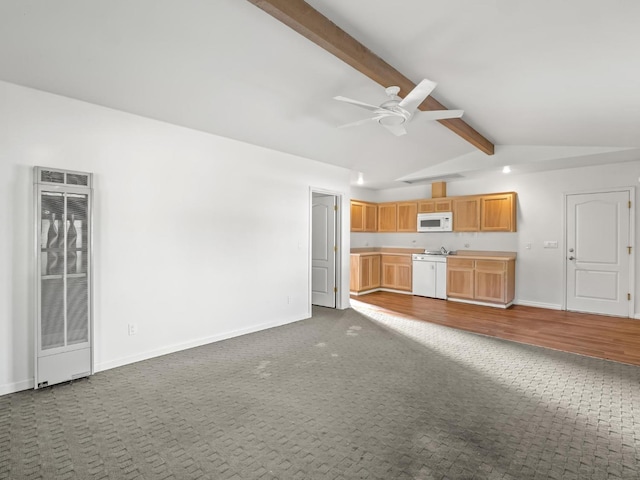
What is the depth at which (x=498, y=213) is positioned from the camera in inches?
263

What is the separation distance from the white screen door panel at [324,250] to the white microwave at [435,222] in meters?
2.52

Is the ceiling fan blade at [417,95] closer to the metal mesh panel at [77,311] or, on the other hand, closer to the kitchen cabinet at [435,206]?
the metal mesh panel at [77,311]

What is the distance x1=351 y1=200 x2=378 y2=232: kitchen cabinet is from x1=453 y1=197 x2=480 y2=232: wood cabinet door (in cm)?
199

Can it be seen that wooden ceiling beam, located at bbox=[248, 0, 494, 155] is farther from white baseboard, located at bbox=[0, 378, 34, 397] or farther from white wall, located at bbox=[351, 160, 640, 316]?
white wall, located at bbox=[351, 160, 640, 316]

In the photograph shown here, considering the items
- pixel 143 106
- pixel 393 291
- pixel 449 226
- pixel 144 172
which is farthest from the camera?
pixel 393 291

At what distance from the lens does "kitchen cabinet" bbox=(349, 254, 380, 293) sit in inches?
299

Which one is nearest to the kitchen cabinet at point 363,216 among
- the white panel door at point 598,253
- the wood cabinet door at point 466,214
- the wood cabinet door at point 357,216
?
the wood cabinet door at point 357,216

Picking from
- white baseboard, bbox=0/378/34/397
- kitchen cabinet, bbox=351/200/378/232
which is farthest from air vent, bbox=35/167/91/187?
kitchen cabinet, bbox=351/200/378/232

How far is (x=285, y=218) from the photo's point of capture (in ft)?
17.2

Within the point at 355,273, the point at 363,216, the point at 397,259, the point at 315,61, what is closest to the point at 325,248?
the point at 355,273

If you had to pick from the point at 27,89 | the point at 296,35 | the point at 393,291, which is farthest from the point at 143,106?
the point at 393,291

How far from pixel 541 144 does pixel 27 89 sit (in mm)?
6656

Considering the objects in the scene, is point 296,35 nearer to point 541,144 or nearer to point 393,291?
point 541,144

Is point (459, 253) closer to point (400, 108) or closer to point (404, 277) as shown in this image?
point (404, 277)
